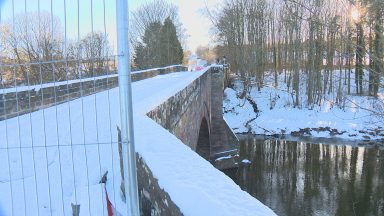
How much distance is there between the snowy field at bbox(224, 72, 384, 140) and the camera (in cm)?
2123

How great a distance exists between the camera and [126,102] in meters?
1.82

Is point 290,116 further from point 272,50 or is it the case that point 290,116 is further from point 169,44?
point 169,44

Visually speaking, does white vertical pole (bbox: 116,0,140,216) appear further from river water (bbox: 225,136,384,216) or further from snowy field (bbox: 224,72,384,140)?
snowy field (bbox: 224,72,384,140)

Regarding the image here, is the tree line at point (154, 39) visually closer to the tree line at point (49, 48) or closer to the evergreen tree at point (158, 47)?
the evergreen tree at point (158, 47)

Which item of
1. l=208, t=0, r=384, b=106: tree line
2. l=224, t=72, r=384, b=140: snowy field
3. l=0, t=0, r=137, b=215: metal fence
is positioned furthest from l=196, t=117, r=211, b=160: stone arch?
l=0, t=0, r=137, b=215: metal fence

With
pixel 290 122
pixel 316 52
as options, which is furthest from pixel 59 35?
pixel 316 52

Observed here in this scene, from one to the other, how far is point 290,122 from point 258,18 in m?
10.00

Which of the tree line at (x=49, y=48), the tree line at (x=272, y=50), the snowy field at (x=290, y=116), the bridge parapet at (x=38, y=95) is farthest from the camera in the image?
the tree line at (x=272, y=50)

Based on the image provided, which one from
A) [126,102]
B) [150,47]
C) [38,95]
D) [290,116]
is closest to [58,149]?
[126,102]

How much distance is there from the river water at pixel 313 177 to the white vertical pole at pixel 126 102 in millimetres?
10482

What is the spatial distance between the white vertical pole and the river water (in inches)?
413

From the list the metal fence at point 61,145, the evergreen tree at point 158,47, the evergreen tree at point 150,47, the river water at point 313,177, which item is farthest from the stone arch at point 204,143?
the evergreen tree at point 150,47

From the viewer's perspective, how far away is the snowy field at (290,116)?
69.7ft

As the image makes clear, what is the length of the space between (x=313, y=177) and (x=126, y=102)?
14.1 meters
